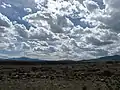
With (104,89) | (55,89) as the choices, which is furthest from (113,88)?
(55,89)

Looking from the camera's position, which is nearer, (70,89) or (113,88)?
(113,88)

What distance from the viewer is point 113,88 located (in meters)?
23.9

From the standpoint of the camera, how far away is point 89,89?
78.9 ft

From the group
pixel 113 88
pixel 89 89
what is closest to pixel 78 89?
pixel 89 89

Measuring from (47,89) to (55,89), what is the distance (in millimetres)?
673

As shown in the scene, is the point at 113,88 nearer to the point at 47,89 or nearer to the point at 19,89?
the point at 47,89

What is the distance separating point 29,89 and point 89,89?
15.5 feet

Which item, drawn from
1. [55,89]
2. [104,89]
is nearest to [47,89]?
[55,89]

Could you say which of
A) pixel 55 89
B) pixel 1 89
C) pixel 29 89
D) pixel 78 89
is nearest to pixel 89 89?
pixel 78 89

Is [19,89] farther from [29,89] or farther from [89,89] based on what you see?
[89,89]

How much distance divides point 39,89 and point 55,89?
Answer: 1.23 metres

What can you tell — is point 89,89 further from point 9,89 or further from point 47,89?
point 9,89

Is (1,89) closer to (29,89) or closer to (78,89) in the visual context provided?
(29,89)

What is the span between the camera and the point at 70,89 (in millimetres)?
25500
